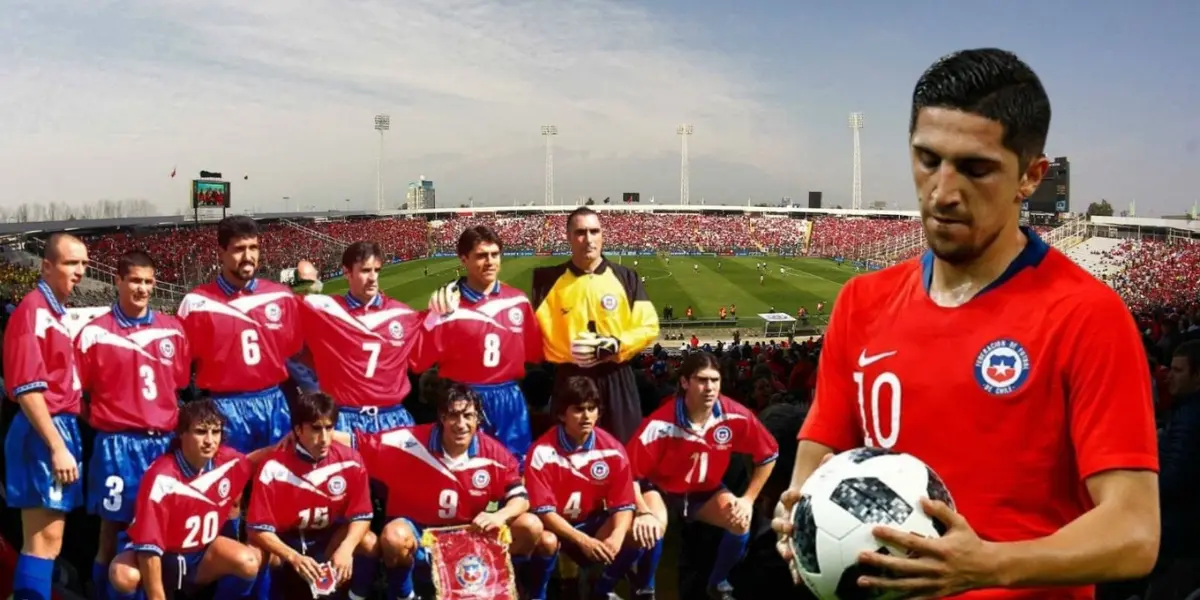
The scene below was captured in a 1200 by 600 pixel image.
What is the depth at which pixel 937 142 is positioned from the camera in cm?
150

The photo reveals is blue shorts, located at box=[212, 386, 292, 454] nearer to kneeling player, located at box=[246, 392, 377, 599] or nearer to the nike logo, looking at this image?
kneeling player, located at box=[246, 392, 377, 599]

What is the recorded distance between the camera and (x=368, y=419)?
199 inches

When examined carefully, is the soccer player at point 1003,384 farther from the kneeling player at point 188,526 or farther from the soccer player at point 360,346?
the soccer player at point 360,346

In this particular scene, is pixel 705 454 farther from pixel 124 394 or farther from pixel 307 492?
pixel 124 394

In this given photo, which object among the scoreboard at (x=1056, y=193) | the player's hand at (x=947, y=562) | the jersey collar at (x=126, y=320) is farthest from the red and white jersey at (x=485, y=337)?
the scoreboard at (x=1056, y=193)

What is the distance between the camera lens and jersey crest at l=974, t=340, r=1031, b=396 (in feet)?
4.80

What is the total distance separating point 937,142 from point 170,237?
5074 centimetres

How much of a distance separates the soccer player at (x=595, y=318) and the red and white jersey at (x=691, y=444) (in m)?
0.27

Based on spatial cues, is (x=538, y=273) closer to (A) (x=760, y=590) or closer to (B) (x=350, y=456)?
(B) (x=350, y=456)

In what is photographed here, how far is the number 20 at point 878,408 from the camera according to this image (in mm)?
1643

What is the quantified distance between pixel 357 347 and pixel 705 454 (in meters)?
2.39

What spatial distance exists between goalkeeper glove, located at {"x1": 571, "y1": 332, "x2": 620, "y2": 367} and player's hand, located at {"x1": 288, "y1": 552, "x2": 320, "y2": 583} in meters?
1.88

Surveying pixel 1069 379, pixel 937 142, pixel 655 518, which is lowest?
pixel 655 518

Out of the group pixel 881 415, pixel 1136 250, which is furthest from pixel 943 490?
pixel 1136 250
